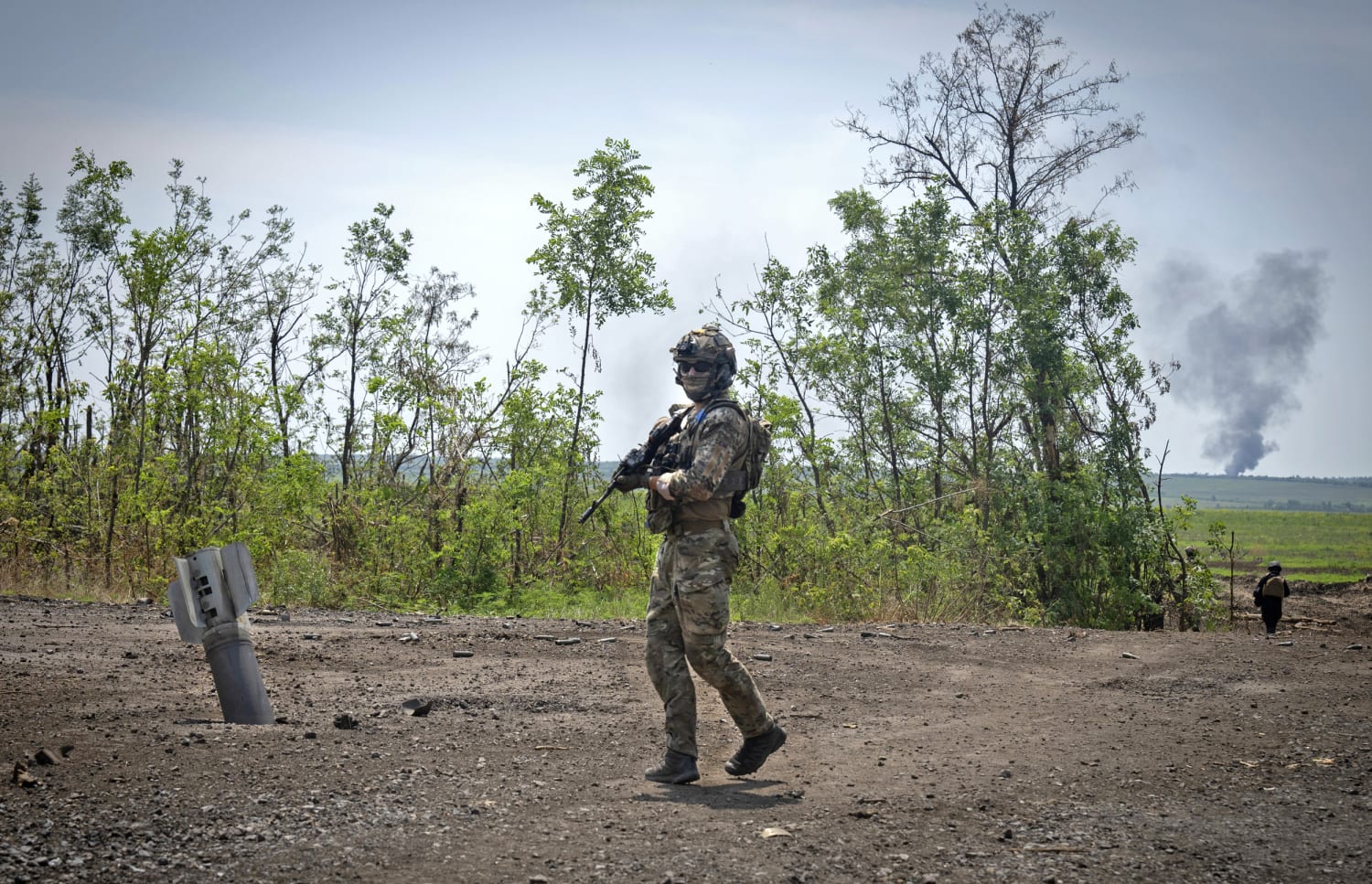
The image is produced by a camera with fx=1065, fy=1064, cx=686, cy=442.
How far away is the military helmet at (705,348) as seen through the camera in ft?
16.7

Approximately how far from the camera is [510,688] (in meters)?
6.67

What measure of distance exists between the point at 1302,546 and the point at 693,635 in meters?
61.1

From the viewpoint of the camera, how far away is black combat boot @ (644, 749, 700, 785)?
15.6ft

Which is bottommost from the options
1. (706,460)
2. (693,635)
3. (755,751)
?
(755,751)

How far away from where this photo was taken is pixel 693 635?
479 cm

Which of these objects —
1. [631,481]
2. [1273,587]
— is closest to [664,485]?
[631,481]

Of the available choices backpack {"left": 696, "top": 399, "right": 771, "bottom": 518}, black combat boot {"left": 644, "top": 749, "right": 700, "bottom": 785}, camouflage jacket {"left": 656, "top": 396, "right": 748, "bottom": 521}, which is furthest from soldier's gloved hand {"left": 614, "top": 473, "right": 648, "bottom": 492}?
black combat boot {"left": 644, "top": 749, "right": 700, "bottom": 785}

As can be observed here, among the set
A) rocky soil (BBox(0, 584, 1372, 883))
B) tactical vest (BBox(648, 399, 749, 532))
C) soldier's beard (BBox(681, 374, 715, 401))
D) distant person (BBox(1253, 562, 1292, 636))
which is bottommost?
rocky soil (BBox(0, 584, 1372, 883))

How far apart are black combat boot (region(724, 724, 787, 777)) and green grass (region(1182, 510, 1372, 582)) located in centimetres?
1230

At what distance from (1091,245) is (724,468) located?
43.0 feet

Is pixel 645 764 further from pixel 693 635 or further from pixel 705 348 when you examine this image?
pixel 705 348

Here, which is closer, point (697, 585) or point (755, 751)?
point (697, 585)

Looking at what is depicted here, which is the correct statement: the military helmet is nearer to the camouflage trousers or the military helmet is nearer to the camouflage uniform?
the camouflage uniform

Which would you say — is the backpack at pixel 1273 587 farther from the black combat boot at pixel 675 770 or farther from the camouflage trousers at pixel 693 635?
the black combat boot at pixel 675 770
